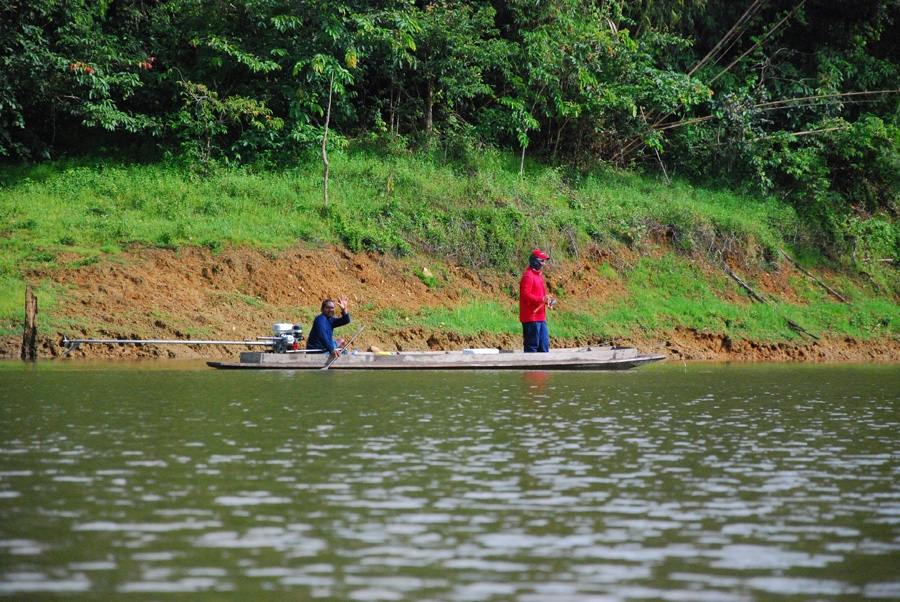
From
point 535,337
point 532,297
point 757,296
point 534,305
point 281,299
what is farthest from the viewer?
point 757,296

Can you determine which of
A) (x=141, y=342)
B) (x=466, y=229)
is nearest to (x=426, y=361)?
(x=141, y=342)

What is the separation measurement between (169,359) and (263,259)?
3.68 meters

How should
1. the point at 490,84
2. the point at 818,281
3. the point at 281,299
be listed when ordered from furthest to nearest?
the point at 490,84 < the point at 818,281 < the point at 281,299

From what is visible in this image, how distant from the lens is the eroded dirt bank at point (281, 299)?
23.2 metres

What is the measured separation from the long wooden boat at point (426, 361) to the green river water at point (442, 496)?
3.69 metres

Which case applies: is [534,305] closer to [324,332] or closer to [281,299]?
[324,332]

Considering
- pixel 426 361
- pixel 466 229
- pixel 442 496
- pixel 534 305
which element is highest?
pixel 466 229

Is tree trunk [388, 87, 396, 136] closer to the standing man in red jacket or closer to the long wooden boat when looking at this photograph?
the standing man in red jacket

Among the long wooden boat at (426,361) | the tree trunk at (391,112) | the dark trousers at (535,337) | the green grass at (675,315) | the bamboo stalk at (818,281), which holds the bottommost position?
A: the long wooden boat at (426,361)

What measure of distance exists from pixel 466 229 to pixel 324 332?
879cm

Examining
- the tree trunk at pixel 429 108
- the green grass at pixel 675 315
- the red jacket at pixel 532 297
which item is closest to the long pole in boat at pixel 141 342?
the red jacket at pixel 532 297

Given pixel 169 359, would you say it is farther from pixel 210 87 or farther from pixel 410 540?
pixel 410 540

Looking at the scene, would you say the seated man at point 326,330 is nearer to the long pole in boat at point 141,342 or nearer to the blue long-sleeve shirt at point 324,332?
the blue long-sleeve shirt at point 324,332

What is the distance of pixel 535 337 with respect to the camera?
21703 millimetres
